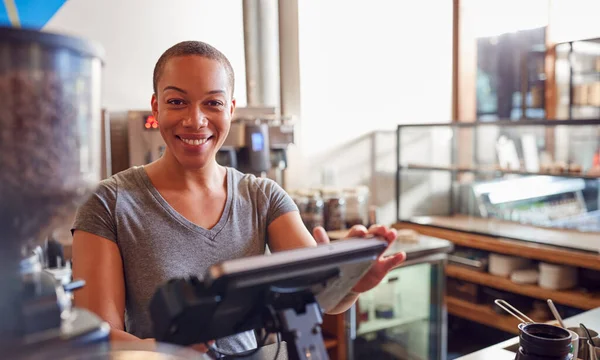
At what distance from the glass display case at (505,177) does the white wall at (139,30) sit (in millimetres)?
1482

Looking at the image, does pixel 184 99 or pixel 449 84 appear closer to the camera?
pixel 184 99

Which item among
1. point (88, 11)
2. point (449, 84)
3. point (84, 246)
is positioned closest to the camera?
point (84, 246)

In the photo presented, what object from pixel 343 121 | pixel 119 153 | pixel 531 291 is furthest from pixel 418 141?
pixel 119 153

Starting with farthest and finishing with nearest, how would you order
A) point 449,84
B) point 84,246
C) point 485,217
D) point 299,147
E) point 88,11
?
1. point 449,84
2. point 485,217
3. point 299,147
4. point 88,11
5. point 84,246

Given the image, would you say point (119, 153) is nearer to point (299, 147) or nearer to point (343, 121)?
point (299, 147)

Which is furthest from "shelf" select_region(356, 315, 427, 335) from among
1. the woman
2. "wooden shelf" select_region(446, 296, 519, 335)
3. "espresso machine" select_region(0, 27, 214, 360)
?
"espresso machine" select_region(0, 27, 214, 360)

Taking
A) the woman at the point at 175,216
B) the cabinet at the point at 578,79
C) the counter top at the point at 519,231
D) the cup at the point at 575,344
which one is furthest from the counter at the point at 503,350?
the cabinet at the point at 578,79

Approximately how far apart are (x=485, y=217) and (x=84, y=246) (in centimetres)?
334

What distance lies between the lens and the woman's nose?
1.33m

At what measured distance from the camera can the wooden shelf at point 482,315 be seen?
11.6ft

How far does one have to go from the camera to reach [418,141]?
4316 mm

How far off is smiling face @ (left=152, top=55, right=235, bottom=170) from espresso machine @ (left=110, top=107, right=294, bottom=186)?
1497 millimetres

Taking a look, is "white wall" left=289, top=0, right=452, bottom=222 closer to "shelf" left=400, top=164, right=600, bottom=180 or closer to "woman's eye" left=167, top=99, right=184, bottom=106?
"shelf" left=400, top=164, right=600, bottom=180

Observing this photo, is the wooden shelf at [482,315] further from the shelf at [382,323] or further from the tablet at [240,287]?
the tablet at [240,287]
